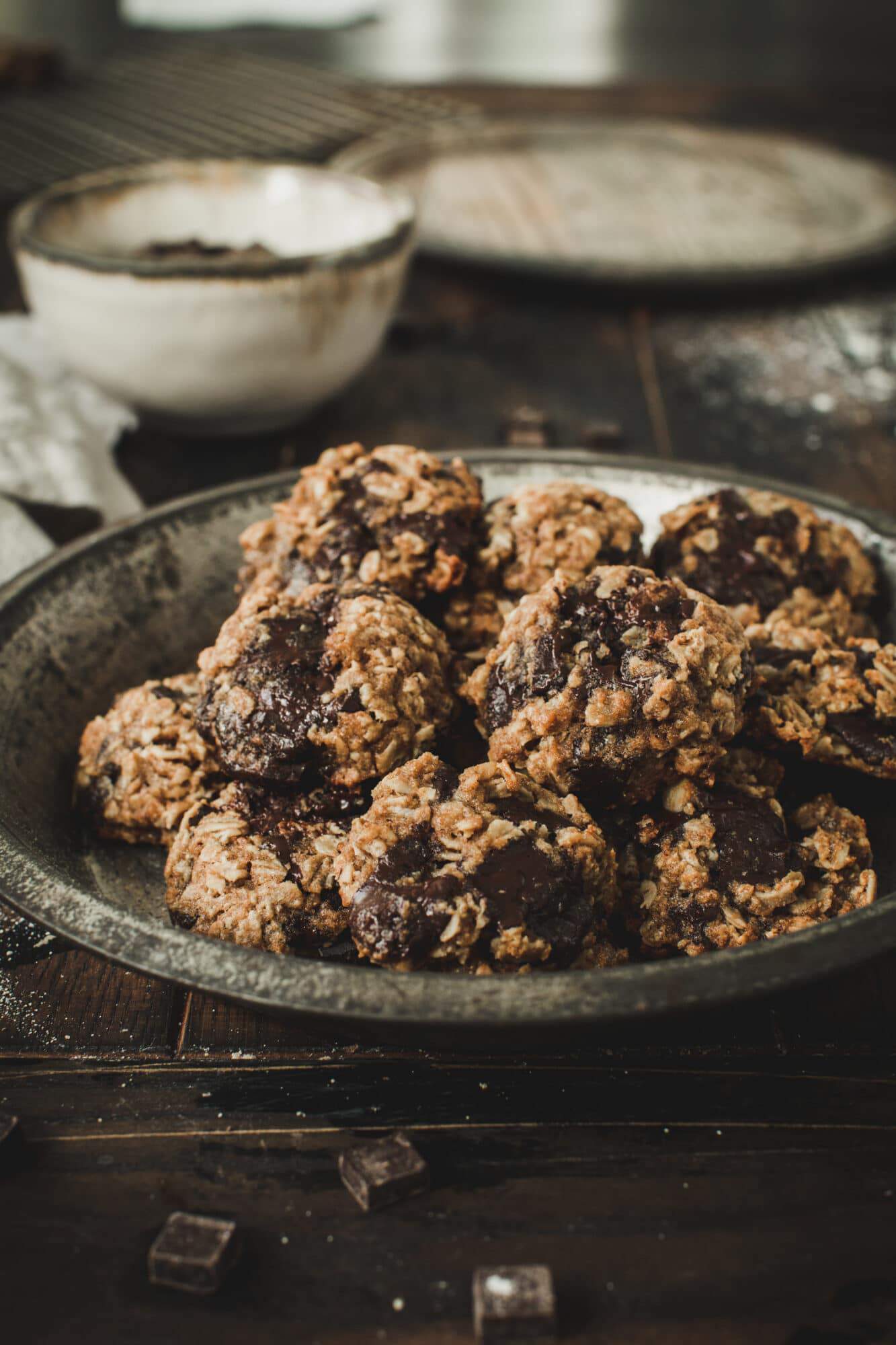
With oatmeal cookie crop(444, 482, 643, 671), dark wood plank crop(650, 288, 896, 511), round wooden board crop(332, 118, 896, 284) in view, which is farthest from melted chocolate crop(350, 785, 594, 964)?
round wooden board crop(332, 118, 896, 284)

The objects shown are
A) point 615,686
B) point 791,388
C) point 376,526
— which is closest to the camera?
point 615,686

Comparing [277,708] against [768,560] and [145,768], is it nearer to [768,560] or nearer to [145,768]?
[145,768]

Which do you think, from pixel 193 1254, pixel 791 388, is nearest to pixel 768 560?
pixel 193 1254

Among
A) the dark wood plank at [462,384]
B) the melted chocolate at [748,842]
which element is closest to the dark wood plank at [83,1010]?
the melted chocolate at [748,842]

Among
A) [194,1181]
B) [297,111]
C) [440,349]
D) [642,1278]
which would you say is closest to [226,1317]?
[194,1181]

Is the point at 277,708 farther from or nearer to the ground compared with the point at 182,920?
farther from the ground

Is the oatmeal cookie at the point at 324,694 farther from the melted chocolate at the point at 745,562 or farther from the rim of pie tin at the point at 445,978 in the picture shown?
the melted chocolate at the point at 745,562

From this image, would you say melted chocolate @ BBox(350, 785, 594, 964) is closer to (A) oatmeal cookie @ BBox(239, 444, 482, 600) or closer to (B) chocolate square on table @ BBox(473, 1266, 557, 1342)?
(B) chocolate square on table @ BBox(473, 1266, 557, 1342)
